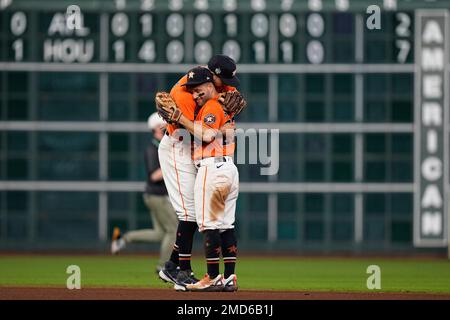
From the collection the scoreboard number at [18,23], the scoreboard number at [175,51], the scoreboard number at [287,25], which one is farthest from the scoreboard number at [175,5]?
the scoreboard number at [18,23]

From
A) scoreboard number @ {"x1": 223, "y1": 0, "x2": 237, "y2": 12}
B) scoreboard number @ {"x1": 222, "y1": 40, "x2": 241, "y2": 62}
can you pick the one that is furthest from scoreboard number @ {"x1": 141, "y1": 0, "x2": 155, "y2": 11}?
scoreboard number @ {"x1": 222, "y1": 40, "x2": 241, "y2": 62}

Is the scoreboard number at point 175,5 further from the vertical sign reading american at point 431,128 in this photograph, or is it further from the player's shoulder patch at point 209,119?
the player's shoulder patch at point 209,119

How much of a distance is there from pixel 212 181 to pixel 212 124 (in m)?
0.43

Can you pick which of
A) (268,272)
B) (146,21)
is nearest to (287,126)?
(146,21)

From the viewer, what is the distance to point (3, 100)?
16.0 metres

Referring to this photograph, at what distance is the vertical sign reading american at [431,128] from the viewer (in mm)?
15984

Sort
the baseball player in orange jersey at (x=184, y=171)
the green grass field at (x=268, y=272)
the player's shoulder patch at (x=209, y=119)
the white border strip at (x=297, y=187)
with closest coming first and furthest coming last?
1. the player's shoulder patch at (x=209, y=119)
2. the baseball player in orange jersey at (x=184, y=171)
3. the green grass field at (x=268, y=272)
4. the white border strip at (x=297, y=187)

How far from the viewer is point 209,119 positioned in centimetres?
947

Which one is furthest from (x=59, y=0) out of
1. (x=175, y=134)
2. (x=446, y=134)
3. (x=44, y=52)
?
(x=175, y=134)

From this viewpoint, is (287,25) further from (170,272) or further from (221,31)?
(170,272)

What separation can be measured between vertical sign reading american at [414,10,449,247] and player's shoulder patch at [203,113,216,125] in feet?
22.9

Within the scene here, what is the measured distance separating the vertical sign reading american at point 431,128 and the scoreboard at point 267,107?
1 centimetres

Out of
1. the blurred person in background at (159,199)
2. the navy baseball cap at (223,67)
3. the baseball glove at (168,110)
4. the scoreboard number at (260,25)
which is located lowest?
the blurred person in background at (159,199)

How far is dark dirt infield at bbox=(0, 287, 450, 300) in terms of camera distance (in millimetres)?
9234
